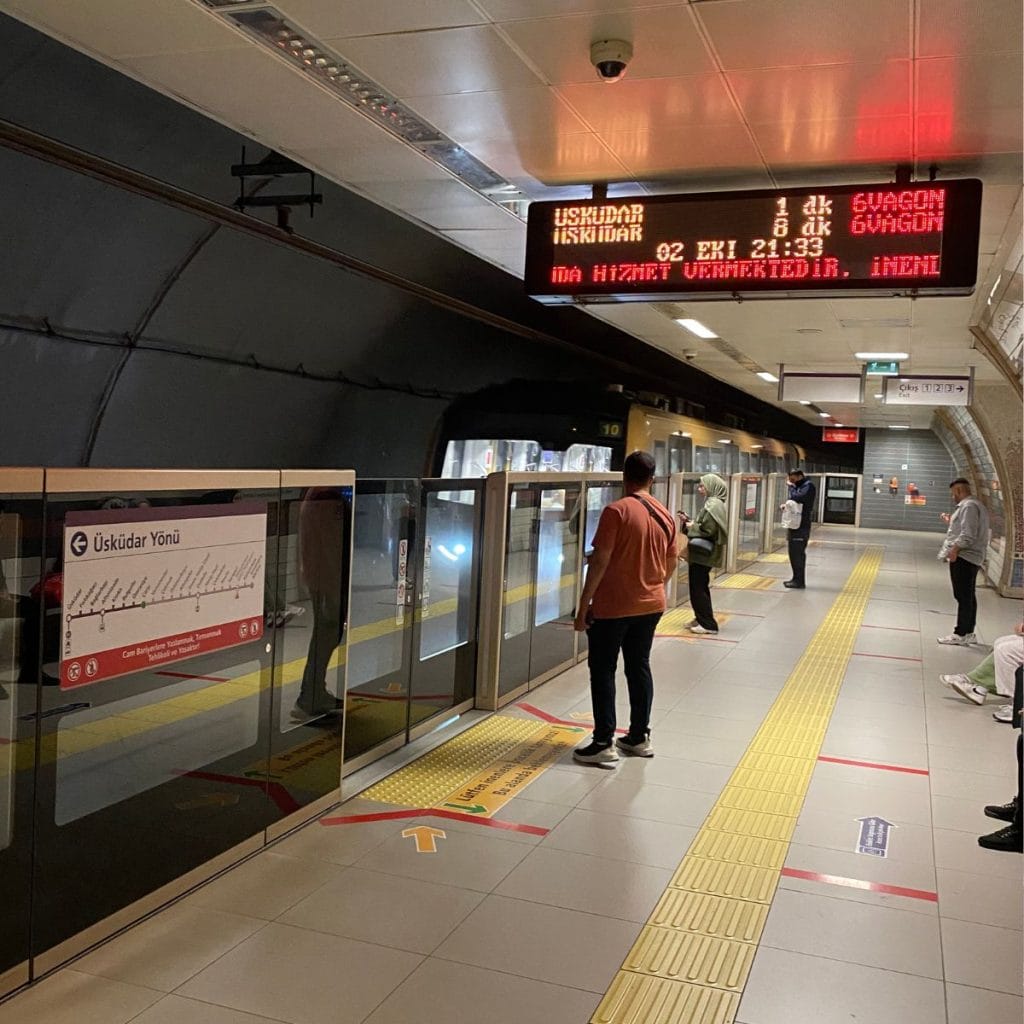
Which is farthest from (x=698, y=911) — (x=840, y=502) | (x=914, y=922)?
(x=840, y=502)

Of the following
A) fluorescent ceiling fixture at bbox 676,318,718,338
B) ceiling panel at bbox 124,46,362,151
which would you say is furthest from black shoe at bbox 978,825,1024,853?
fluorescent ceiling fixture at bbox 676,318,718,338

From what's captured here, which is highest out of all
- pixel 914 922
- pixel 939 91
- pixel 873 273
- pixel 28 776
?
pixel 939 91

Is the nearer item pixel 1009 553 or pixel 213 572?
pixel 213 572

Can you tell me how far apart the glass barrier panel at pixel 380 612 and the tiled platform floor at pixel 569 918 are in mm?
658

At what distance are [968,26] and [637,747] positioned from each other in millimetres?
3699

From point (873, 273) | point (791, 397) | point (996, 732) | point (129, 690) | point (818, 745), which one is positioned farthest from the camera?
point (791, 397)

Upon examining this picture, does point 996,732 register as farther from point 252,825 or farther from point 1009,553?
point 1009,553

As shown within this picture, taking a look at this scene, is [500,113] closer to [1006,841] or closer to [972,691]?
[1006,841]

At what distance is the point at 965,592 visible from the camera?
957cm

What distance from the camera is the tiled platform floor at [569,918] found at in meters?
2.97

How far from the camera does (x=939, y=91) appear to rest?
12.8ft

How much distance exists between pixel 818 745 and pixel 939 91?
3.58 m

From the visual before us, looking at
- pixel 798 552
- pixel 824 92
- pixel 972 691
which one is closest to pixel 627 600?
pixel 824 92

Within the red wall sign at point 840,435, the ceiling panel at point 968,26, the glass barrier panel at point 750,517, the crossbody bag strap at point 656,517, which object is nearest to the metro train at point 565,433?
the glass barrier panel at point 750,517
